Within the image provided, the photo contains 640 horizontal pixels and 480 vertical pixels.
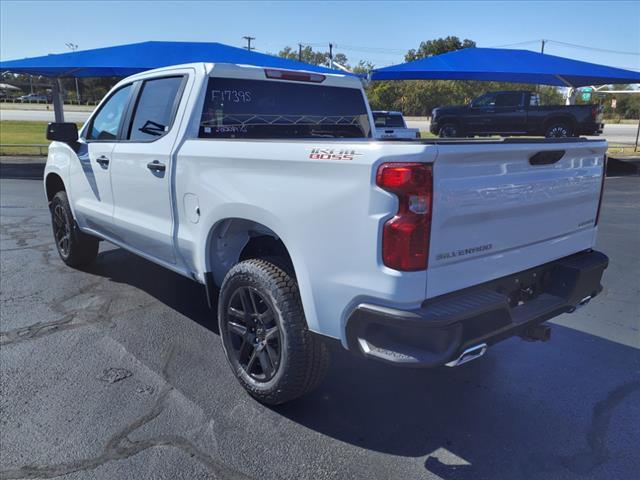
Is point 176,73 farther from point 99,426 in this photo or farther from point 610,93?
point 610,93

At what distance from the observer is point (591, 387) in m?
3.45

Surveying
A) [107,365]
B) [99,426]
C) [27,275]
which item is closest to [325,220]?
[99,426]

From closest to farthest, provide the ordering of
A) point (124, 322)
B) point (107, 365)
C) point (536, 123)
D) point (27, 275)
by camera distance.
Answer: point (107, 365) → point (124, 322) → point (27, 275) → point (536, 123)

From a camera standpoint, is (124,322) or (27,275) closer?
(124,322)

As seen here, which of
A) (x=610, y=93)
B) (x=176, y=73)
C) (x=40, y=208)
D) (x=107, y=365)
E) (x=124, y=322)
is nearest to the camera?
(x=107, y=365)

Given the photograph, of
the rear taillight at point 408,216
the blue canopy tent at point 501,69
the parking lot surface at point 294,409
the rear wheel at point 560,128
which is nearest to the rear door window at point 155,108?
the parking lot surface at point 294,409

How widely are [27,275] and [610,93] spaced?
70248 mm

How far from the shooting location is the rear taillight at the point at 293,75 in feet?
13.5

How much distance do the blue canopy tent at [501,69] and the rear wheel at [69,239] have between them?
12.4 m

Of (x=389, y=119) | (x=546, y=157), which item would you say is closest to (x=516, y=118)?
(x=389, y=119)

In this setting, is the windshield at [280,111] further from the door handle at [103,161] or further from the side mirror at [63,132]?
the side mirror at [63,132]

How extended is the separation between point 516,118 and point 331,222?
19262mm

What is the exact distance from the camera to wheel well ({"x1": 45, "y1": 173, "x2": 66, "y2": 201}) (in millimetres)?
5820

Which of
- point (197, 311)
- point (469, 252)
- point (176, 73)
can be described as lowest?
point (197, 311)
